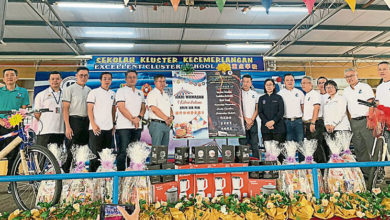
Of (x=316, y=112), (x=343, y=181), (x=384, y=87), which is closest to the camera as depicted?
(x=343, y=181)

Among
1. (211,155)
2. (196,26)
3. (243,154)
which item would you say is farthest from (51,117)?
(196,26)

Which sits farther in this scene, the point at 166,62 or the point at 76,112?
the point at 166,62

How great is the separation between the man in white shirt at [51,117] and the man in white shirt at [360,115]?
4.37 metres

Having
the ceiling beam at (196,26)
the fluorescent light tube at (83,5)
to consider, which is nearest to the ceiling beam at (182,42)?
the ceiling beam at (196,26)

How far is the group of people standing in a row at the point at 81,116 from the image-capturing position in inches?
137

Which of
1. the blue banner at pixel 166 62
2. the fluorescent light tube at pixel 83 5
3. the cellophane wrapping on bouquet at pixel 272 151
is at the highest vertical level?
the fluorescent light tube at pixel 83 5

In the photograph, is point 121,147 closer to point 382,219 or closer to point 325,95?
point 382,219

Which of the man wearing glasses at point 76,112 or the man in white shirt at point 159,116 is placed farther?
the man in white shirt at point 159,116

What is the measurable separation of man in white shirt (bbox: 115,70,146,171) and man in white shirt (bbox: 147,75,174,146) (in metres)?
0.20

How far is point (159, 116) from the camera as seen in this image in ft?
12.6

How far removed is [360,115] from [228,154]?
2.60 metres

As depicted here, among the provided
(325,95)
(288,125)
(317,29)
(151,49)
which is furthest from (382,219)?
(151,49)

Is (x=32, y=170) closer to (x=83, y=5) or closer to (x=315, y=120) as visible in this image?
(x=315, y=120)

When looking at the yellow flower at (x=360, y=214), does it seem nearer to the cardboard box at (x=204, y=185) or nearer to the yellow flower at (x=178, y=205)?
the cardboard box at (x=204, y=185)
